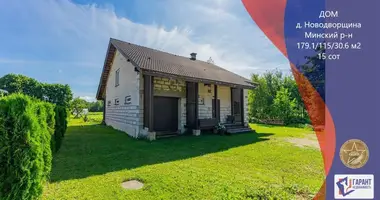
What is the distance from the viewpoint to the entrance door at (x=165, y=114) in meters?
11.0

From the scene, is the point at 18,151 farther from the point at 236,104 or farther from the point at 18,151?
the point at 236,104

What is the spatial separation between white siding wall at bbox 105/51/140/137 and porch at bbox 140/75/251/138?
55 centimetres

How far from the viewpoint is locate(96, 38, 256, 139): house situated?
32.6 feet

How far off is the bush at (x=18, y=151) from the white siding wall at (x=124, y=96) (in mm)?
7082

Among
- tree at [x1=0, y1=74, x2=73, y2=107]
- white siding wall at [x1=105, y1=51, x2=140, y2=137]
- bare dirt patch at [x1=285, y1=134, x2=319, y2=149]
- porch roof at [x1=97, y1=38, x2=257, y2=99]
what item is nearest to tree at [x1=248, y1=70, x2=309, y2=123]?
porch roof at [x1=97, y1=38, x2=257, y2=99]

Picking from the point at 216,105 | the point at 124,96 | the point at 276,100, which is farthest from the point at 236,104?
the point at 276,100

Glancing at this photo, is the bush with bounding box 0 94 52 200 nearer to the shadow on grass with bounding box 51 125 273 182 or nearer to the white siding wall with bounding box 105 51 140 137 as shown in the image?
the shadow on grass with bounding box 51 125 273 182

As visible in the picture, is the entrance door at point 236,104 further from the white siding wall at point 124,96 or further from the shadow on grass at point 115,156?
the white siding wall at point 124,96

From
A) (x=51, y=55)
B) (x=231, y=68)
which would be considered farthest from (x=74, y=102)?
(x=231, y=68)

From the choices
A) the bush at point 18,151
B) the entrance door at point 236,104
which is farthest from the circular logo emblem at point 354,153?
the entrance door at point 236,104

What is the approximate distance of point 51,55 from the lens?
56.0 ft

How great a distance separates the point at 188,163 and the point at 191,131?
5.72 m

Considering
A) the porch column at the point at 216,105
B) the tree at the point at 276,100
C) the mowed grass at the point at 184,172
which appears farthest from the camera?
the tree at the point at 276,100

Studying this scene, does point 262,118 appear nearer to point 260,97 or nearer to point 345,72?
point 260,97
